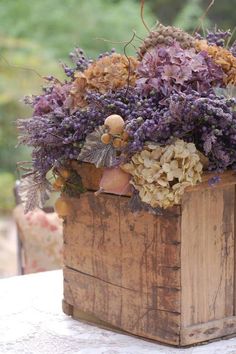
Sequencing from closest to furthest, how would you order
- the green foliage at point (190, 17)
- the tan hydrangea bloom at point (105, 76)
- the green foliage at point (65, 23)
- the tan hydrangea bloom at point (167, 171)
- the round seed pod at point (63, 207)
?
the tan hydrangea bloom at point (167, 171), the tan hydrangea bloom at point (105, 76), the round seed pod at point (63, 207), the green foliage at point (65, 23), the green foliage at point (190, 17)

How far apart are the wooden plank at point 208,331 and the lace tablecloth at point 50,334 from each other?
0.01 meters

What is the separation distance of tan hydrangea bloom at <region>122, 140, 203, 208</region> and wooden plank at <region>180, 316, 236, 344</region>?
233mm

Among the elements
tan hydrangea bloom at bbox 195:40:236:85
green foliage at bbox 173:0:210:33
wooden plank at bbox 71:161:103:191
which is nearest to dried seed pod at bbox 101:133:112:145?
wooden plank at bbox 71:161:103:191

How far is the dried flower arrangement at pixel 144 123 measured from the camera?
1004 millimetres

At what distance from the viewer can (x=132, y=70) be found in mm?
1119

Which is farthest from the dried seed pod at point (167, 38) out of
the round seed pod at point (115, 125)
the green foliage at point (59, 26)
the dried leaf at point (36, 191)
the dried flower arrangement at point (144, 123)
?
the green foliage at point (59, 26)

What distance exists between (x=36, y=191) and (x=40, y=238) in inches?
28.3

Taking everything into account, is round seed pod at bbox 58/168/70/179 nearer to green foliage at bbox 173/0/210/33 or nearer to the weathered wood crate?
the weathered wood crate

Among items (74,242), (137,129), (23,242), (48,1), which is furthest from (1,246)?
(137,129)

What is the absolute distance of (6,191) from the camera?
4.61 metres

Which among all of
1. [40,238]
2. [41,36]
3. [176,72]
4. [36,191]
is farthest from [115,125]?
[41,36]

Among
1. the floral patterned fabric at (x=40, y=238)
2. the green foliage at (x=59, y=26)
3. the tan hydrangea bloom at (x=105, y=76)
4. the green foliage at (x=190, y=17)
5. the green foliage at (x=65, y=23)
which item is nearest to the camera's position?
the tan hydrangea bloom at (x=105, y=76)

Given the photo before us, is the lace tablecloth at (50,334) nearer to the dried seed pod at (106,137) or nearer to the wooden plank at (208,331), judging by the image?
the wooden plank at (208,331)

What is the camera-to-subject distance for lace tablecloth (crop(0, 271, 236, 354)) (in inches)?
44.1
